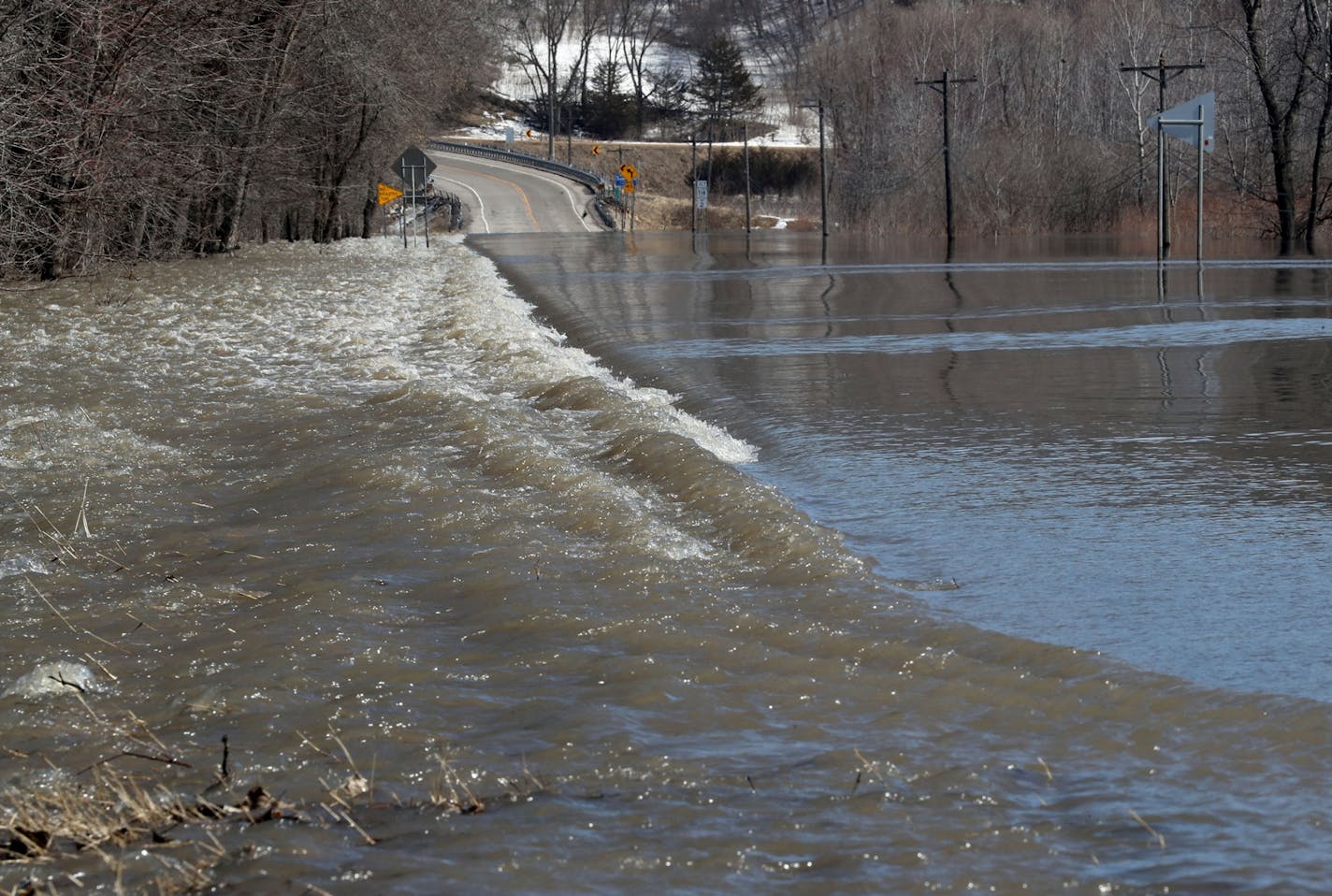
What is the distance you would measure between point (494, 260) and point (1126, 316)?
66.3 ft

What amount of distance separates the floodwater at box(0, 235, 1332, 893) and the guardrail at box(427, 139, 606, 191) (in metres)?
80.8

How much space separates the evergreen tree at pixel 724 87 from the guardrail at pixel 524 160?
986 inches

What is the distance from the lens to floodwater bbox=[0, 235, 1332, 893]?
139 inches

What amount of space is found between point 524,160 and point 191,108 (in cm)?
7908

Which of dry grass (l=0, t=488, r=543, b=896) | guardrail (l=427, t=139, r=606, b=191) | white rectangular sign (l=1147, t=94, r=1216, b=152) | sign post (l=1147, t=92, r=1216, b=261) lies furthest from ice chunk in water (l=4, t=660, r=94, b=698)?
guardrail (l=427, t=139, r=606, b=191)

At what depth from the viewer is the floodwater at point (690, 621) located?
354 cm

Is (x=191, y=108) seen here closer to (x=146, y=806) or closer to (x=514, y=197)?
(x=146, y=806)

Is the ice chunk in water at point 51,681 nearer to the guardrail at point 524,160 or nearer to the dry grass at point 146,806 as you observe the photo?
the dry grass at point 146,806

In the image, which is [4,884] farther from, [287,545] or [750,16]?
[750,16]

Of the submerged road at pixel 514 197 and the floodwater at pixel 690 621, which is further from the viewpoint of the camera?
the submerged road at pixel 514 197

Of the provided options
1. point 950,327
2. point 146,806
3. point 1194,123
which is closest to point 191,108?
point 950,327

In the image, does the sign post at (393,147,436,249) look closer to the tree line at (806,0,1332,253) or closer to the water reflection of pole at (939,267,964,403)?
the water reflection of pole at (939,267,964,403)

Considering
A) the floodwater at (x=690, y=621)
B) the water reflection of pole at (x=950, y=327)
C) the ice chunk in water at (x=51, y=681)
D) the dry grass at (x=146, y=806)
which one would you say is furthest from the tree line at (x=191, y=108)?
the dry grass at (x=146, y=806)

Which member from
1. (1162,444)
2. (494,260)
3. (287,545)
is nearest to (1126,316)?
(1162,444)
